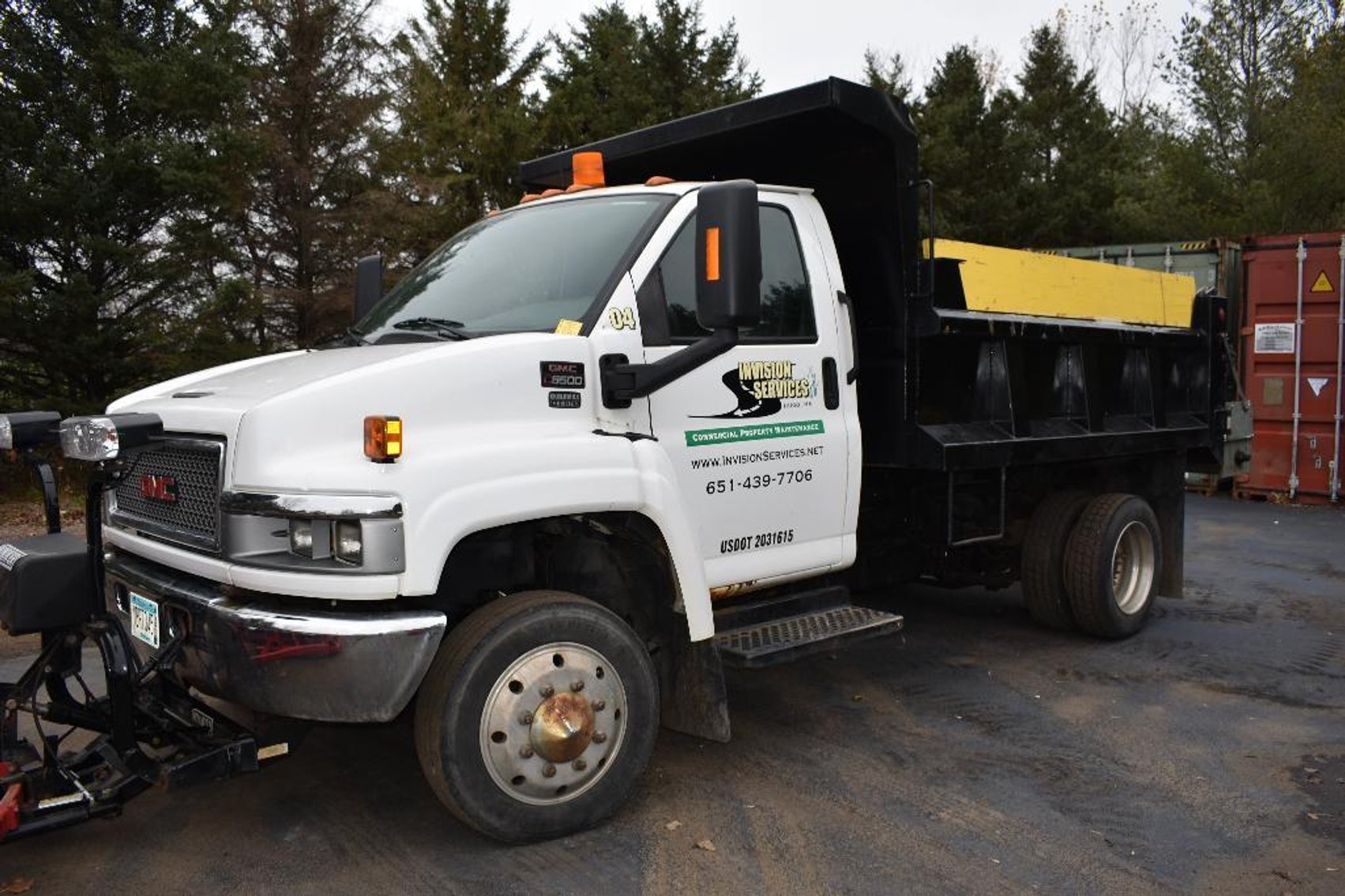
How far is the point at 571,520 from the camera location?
12.8 feet

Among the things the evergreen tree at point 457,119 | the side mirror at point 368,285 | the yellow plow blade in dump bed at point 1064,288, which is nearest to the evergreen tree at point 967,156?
the evergreen tree at point 457,119

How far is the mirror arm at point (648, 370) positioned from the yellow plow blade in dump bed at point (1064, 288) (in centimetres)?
169

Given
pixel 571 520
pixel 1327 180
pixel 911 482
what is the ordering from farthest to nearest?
pixel 1327 180 → pixel 911 482 → pixel 571 520

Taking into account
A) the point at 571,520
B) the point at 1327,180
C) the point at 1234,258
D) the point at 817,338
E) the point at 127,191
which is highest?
the point at 1327,180

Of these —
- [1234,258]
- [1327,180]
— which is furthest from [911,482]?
[1327,180]

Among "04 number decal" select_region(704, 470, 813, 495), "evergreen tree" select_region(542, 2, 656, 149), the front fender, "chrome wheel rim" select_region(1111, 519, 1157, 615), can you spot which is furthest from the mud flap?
"evergreen tree" select_region(542, 2, 656, 149)

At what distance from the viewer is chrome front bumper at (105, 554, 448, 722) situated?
10.6 ft

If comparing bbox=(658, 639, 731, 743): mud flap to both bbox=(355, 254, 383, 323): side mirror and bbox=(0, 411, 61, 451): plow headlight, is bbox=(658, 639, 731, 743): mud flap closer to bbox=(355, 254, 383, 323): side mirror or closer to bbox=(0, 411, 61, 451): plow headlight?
bbox=(0, 411, 61, 451): plow headlight

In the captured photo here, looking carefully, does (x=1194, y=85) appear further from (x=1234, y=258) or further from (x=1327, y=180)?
(x=1234, y=258)

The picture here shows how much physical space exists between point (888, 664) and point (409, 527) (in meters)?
3.64

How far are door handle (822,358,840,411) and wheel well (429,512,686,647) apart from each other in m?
1.12

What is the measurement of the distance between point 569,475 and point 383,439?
26.1 inches

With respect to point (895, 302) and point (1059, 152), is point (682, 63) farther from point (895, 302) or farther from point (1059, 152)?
point (895, 302)

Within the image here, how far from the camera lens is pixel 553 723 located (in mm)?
3666
